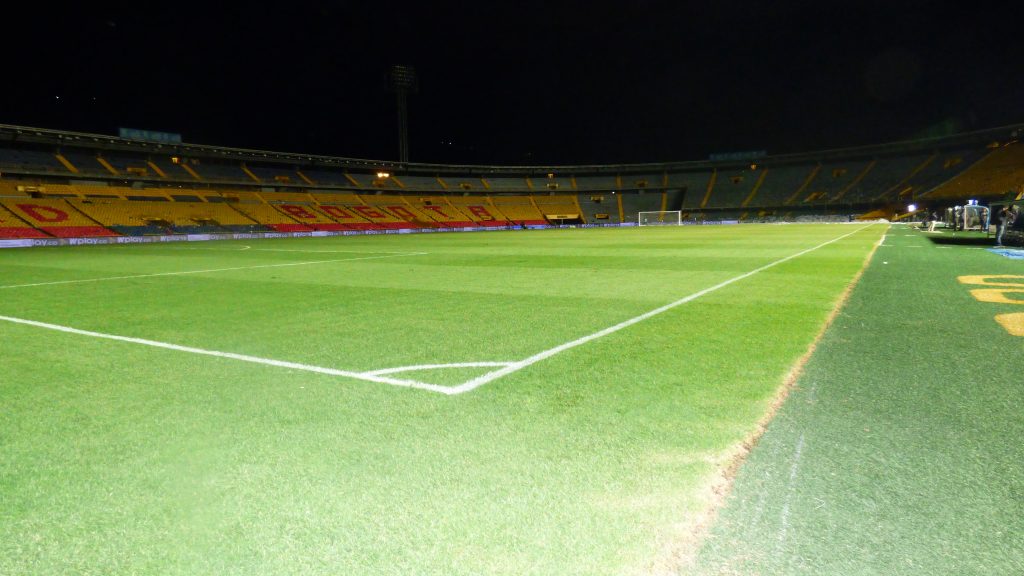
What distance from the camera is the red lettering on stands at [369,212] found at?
2172 inches

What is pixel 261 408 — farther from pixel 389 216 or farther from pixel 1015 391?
pixel 389 216

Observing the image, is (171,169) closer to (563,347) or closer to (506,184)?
(506,184)

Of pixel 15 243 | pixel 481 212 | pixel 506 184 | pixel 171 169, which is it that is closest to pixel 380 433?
pixel 15 243

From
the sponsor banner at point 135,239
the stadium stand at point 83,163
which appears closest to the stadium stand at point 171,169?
the stadium stand at point 83,163

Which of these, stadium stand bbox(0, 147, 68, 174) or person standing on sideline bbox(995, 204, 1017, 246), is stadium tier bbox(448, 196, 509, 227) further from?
person standing on sideline bbox(995, 204, 1017, 246)

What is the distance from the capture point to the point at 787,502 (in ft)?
6.89

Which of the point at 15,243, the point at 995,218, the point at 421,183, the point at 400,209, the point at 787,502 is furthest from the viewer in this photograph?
the point at 421,183

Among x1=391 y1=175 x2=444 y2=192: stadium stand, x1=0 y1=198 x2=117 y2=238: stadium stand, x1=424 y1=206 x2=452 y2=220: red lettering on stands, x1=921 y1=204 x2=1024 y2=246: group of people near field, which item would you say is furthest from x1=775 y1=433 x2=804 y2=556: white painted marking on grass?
x1=391 y1=175 x2=444 y2=192: stadium stand

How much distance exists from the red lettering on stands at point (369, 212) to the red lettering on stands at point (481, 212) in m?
12.9

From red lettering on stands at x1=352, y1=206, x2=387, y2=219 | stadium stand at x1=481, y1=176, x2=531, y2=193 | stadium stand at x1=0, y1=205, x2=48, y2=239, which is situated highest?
stadium stand at x1=481, y1=176, x2=531, y2=193

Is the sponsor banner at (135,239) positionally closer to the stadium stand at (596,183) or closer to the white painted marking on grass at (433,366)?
the white painted marking on grass at (433,366)

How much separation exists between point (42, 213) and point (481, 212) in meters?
41.9

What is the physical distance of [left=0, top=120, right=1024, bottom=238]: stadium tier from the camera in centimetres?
4062

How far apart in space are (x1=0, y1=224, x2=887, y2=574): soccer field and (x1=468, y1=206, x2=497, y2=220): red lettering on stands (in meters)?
58.7
